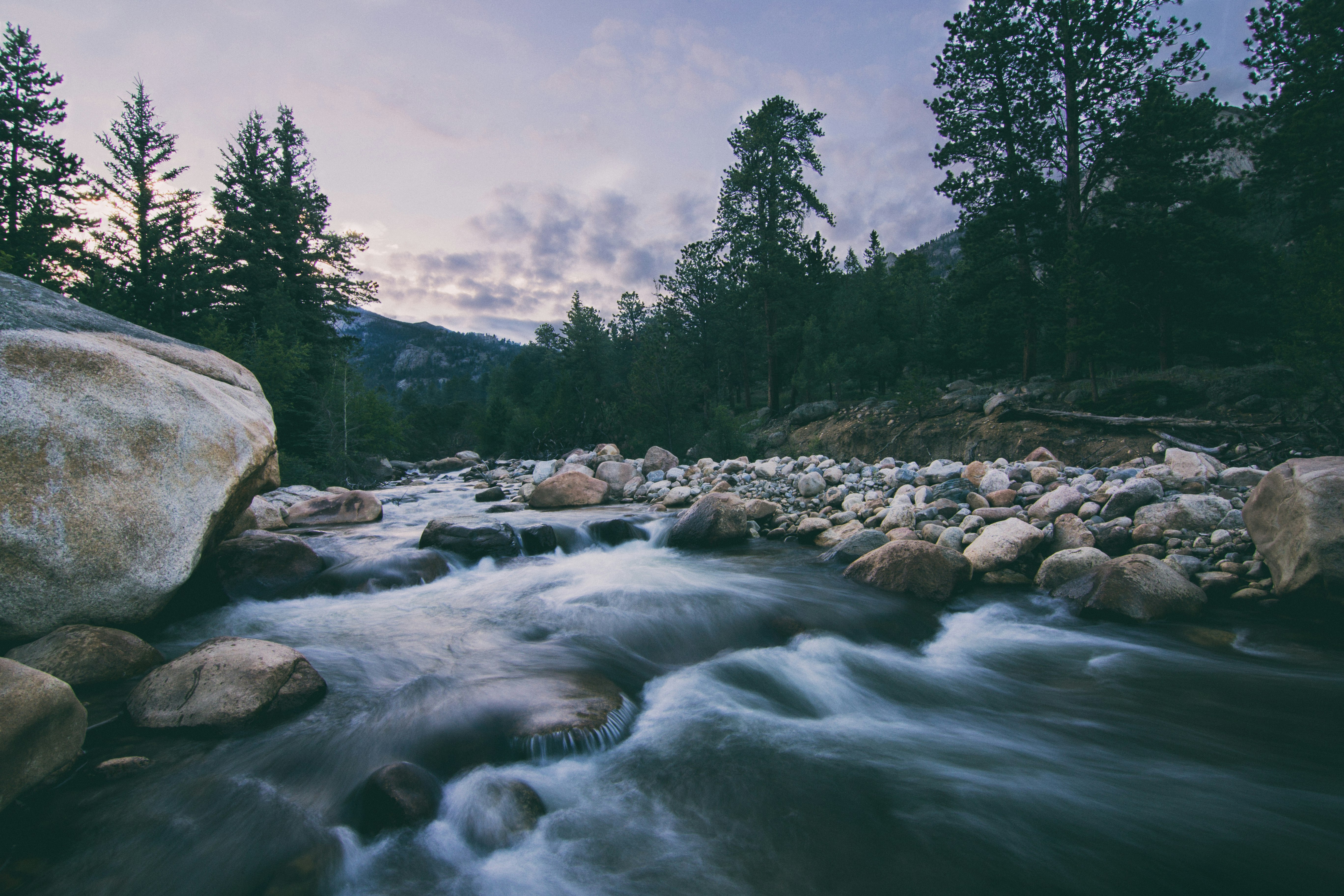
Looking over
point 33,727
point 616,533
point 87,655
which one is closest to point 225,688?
point 33,727

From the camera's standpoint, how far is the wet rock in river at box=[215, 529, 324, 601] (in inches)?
236

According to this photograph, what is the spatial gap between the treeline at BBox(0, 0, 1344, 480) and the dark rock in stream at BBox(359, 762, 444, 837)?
39.8ft

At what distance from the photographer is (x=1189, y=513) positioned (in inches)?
243

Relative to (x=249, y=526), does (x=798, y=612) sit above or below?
below

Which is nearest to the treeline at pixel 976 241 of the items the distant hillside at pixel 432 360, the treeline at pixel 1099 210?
the treeline at pixel 1099 210

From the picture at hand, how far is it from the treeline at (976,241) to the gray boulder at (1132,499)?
12.0 ft

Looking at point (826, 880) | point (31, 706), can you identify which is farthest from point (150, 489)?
point (826, 880)

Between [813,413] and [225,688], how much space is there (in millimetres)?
18572

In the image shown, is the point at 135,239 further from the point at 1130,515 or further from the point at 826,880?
the point at 1130,515

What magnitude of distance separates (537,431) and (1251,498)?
2612 centimetres

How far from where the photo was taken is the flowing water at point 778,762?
96.3 inches

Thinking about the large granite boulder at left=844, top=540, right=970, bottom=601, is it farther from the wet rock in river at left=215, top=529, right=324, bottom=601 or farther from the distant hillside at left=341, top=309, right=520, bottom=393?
the distant hillside at left=341, top=309, right=520, bottom=393

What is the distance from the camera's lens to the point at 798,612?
233 inches

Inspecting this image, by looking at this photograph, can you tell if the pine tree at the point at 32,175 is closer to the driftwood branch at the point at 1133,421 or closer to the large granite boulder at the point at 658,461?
the large granite boulder at the point at 658,461
